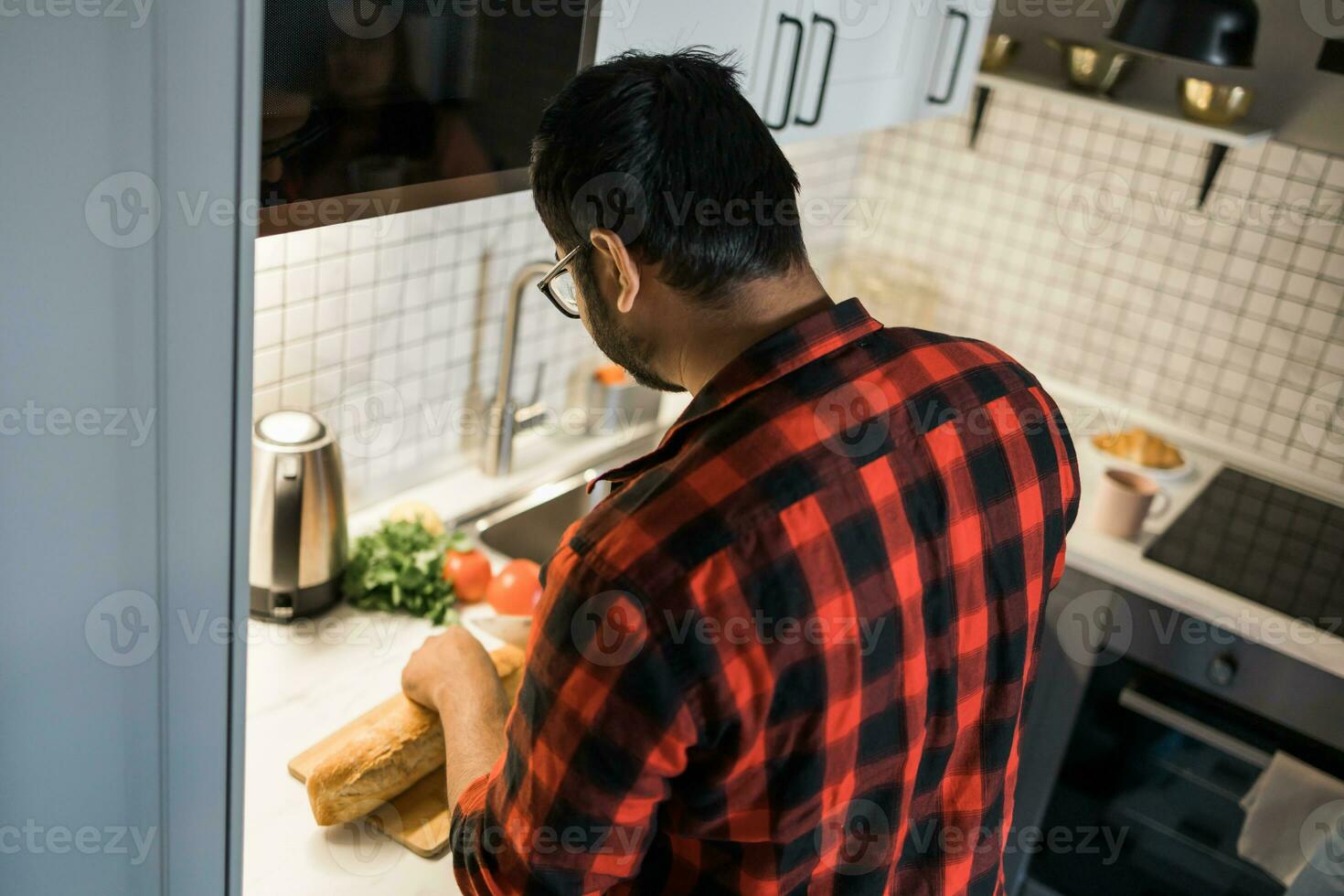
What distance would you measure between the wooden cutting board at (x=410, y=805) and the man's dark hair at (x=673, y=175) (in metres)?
0.62

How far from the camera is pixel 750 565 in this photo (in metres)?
0.77

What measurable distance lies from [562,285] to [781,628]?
431mm

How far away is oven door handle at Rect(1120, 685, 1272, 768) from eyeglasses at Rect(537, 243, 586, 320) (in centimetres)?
128

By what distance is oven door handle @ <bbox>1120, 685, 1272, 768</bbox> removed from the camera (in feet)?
6.01

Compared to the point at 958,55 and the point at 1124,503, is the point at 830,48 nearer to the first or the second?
the point at 958,55

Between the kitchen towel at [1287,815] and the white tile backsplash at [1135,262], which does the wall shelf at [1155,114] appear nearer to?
the white tile backsplash at [1135,262]

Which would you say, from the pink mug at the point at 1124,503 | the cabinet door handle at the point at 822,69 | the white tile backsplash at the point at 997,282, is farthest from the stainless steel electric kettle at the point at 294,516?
the pink mug at the point at 1124,503

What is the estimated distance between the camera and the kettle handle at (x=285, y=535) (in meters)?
1.44

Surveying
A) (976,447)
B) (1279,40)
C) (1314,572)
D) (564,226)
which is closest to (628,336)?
(564,226)

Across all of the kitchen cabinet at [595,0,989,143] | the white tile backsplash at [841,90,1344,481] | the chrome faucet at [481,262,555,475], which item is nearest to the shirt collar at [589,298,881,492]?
the kitchen cabinet at [595,0,989,143]

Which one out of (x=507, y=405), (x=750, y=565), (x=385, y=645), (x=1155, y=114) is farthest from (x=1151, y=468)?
(x=750, y=565)

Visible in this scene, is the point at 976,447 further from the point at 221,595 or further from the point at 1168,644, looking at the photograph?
the point at 1168,644

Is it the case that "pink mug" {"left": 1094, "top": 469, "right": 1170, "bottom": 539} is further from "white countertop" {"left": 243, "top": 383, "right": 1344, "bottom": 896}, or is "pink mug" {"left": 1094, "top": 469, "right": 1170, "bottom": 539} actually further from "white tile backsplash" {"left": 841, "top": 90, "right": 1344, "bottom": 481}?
"white tile backsplash" {"left": 841, "top": 90, "right": 1344, "bottom": 481}

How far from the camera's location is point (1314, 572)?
1.93 m
